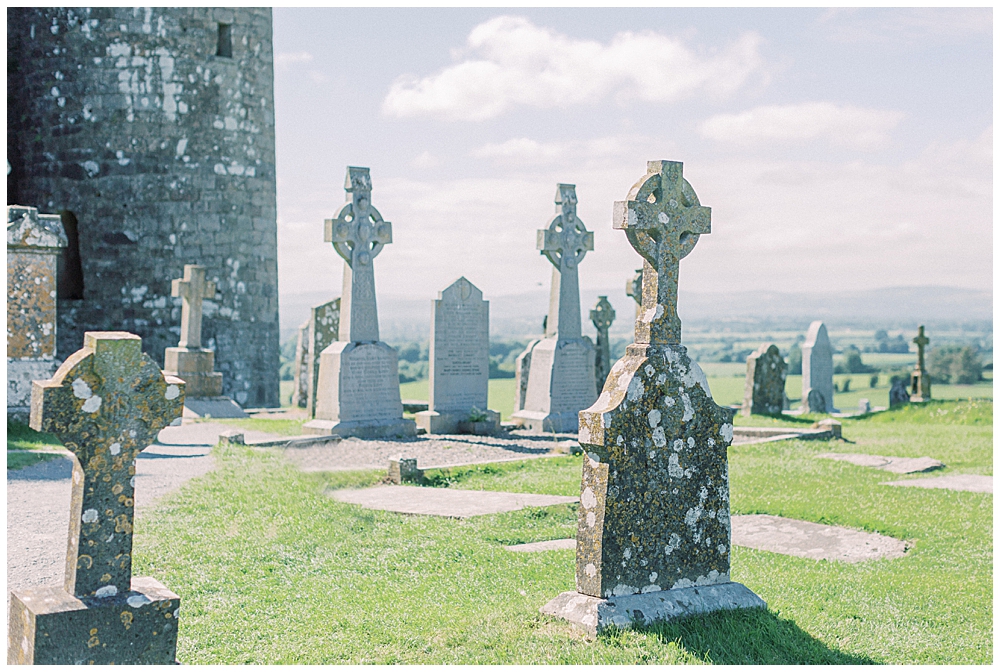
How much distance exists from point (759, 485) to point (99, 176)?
49.8 ft

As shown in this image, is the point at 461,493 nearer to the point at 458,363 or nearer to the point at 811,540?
the point at 811,540

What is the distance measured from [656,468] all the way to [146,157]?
57.0 ft

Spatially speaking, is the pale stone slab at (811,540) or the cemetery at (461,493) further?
the pale stone slab at (811,540)

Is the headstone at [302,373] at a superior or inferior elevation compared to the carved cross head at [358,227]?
inferior

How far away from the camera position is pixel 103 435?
434 centimetres

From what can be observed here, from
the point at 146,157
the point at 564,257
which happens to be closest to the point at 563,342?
the point at 564,257

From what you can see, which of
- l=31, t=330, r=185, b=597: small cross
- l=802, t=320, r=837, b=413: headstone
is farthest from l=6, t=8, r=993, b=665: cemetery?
l=802, t=320, r=837, b=413: headstone

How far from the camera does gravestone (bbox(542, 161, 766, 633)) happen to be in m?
5.30

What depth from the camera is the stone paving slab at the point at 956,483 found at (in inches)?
417

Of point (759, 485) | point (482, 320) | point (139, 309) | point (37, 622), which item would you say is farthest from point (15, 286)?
point (37, 622)

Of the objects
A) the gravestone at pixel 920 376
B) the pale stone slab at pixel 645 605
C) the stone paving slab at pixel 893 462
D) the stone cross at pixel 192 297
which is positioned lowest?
the stone paving slab at pixel 893 462

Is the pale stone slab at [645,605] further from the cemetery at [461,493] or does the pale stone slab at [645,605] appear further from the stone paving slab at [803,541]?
the stone paving slab at [803,541]

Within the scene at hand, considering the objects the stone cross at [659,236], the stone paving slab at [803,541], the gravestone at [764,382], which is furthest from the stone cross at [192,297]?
the stone cross at [659,236]

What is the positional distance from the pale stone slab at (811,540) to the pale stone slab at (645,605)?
203 centimetres
